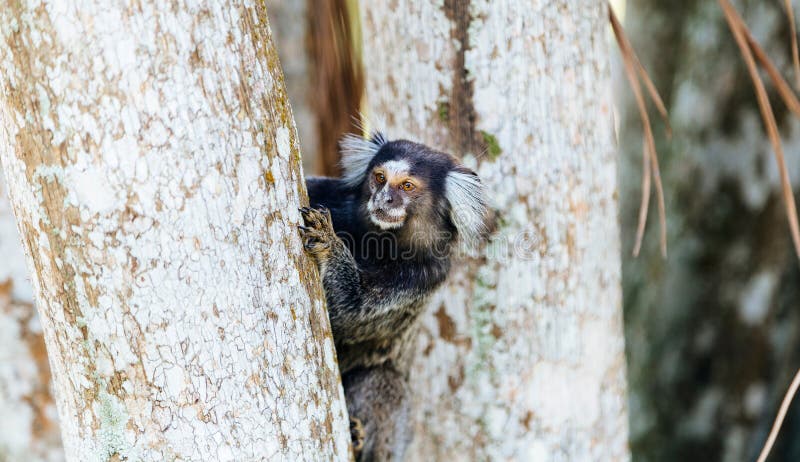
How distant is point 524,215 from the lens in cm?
292

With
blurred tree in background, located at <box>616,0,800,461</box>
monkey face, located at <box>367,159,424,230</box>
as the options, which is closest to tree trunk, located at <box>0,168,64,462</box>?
monkey face, located at <box>367,159,424,230</box>

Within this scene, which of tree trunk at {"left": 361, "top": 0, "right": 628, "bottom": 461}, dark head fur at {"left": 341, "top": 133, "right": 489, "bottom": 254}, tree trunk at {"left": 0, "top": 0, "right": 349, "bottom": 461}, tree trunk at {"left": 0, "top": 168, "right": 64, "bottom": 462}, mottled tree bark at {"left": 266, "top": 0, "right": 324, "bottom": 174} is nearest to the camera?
tree trunk at {"left": 0, "top": 0, "right": 349, "bottom": 461}

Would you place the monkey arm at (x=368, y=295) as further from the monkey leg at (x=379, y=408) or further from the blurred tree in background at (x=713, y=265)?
the blurred tree in background at (x=713, y=265)

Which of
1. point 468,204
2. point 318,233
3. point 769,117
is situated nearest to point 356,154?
point 468,204

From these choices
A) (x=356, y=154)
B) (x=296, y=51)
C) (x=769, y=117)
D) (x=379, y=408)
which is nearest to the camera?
(x=769, y=117)

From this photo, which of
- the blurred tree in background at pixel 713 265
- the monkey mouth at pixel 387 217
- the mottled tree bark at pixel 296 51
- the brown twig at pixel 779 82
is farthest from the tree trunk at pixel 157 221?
the blurred tree in background at pixel 713 265

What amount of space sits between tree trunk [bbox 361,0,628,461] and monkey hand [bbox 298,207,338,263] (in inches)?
29.7

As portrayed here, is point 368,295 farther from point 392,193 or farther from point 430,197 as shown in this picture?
point 430,197

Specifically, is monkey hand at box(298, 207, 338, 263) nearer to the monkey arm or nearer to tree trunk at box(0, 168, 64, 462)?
the monkey arm

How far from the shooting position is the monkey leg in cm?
336

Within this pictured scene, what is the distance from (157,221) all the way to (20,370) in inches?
79.1

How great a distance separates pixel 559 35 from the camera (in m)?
2.81

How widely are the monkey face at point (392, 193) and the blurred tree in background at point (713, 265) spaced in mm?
2320

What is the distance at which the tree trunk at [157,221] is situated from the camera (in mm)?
1658
